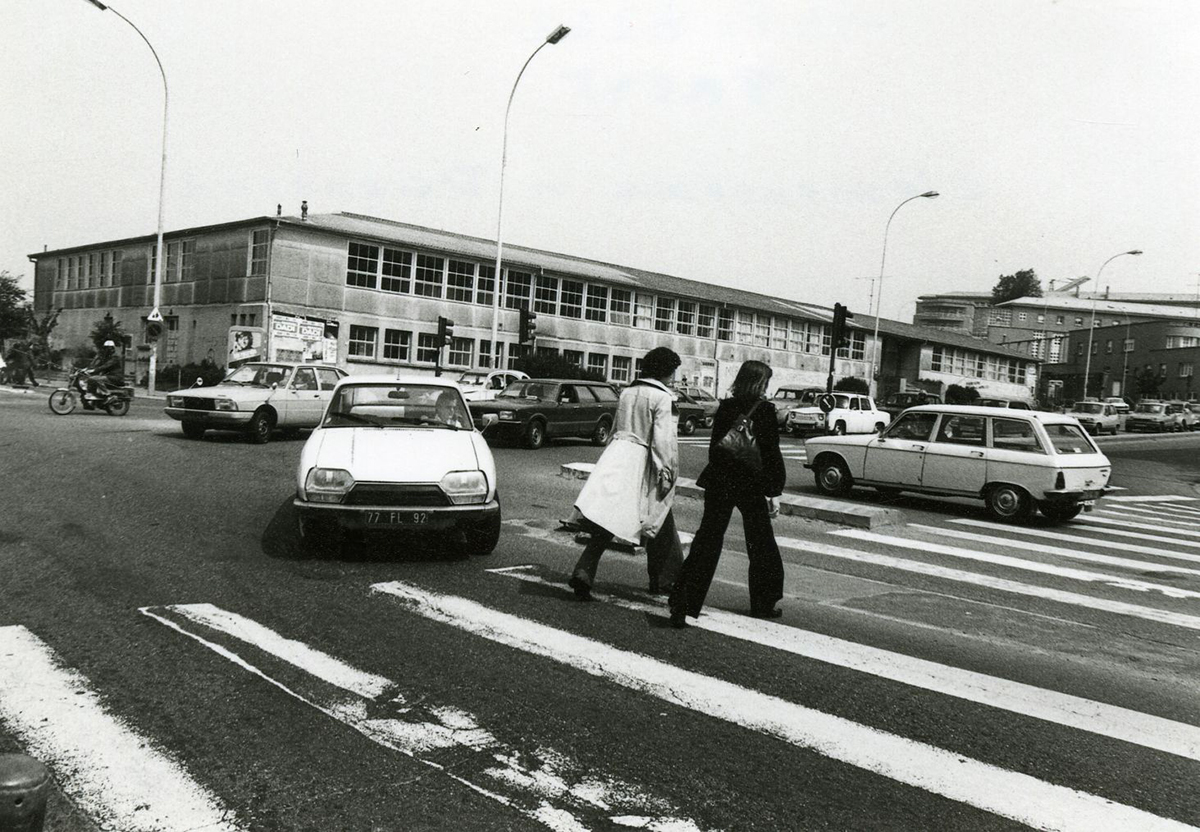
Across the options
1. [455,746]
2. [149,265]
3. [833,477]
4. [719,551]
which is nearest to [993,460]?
[833,477]

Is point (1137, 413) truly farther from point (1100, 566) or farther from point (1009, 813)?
point (1009, 813)

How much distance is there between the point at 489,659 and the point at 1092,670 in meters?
3.56

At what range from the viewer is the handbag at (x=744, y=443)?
233 inches

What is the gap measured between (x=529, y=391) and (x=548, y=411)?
79 centimetres

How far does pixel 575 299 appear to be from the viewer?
155 feet

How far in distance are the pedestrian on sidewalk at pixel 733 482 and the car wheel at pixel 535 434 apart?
1346 cm

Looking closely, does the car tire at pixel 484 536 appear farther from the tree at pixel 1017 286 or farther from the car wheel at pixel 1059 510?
the tree at pixel 1017 286

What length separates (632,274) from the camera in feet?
178

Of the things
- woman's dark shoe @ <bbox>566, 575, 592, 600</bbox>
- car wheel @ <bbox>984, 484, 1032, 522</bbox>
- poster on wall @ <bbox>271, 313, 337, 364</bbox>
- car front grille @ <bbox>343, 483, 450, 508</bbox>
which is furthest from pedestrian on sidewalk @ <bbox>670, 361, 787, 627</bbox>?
poster on wall @ <bbox>271, 313, 337, 364</bbox>

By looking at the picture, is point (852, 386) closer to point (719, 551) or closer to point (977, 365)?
point (977, 365)

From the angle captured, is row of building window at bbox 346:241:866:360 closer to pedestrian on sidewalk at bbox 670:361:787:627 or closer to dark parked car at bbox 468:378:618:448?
dark parked car at bbox 468:378:618:448

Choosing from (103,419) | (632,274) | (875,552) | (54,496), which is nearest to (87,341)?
(632,274)

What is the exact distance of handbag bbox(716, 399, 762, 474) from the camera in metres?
5.93

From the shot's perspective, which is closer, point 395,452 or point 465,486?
point 465,486
